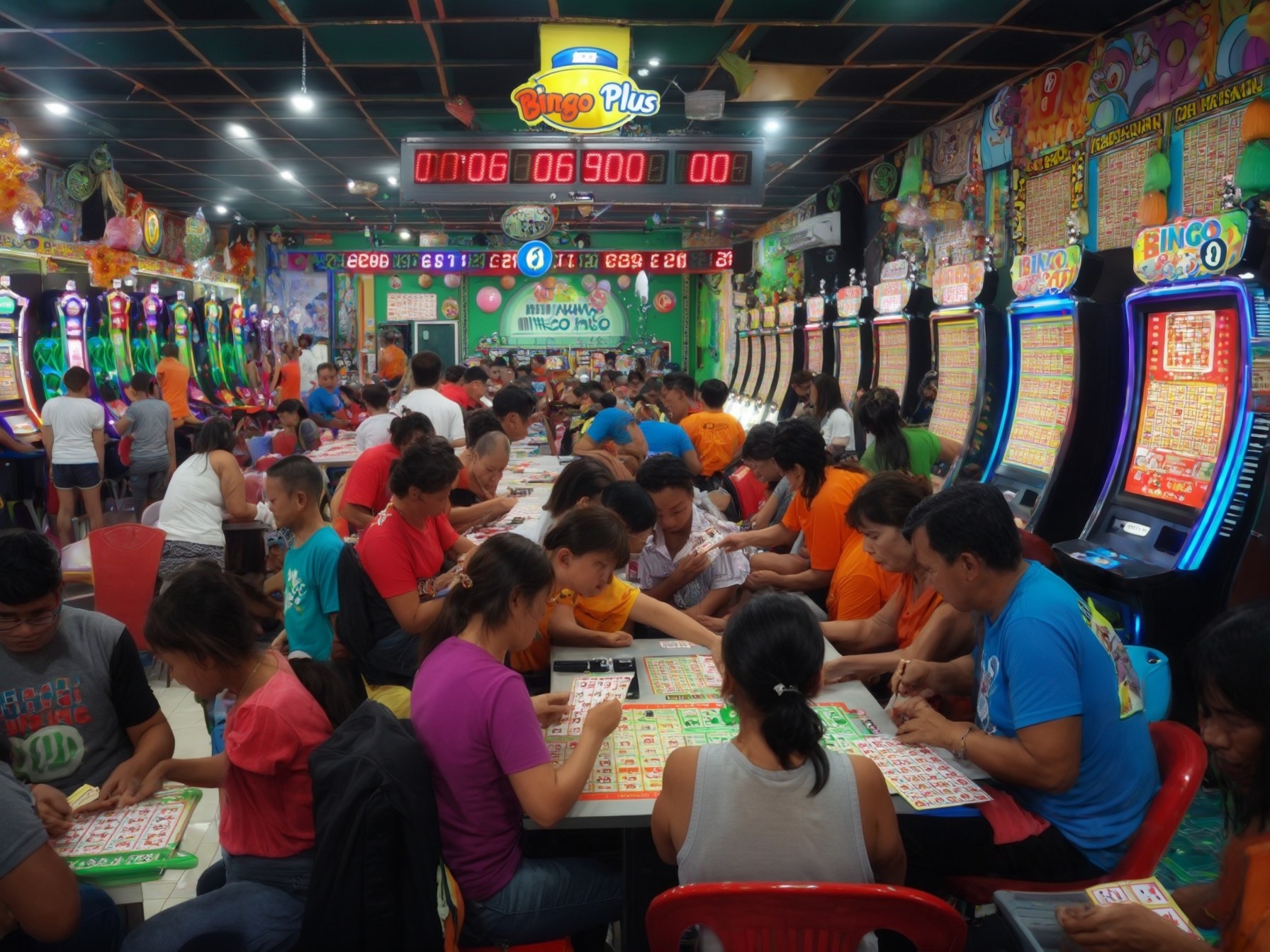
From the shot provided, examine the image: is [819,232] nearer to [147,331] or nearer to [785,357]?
[785,357]

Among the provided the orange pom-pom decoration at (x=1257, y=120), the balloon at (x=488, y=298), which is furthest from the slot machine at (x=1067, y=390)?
the balloon at (x=488, y=298)

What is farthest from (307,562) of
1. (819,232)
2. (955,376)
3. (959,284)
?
(819,232)

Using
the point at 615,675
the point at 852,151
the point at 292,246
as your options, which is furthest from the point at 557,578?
the point at 292,246

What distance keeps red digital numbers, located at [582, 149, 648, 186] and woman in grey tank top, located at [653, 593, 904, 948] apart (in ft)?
17.1

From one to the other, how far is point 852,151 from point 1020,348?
16.2ft

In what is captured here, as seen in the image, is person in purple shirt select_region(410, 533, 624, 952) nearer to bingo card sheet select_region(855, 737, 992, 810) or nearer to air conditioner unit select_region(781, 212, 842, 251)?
bingo card sheet select_region(855, 737, 992, 810)

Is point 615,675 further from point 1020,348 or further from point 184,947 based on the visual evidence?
point 1020,348

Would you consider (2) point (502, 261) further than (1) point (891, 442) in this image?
Yes

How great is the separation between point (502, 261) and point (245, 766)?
1387 centimetres

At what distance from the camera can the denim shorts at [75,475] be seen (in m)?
7.18

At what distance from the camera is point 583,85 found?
5.54m

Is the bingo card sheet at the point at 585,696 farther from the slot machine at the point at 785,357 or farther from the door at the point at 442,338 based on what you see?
the door at the point at 442,338

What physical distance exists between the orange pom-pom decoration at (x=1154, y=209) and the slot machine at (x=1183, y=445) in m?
1.54

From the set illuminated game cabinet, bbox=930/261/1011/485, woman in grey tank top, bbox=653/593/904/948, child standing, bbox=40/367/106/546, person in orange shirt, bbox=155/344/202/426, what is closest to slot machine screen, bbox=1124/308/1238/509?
illuminated game cabinet, bbox=930/261/1011/485
